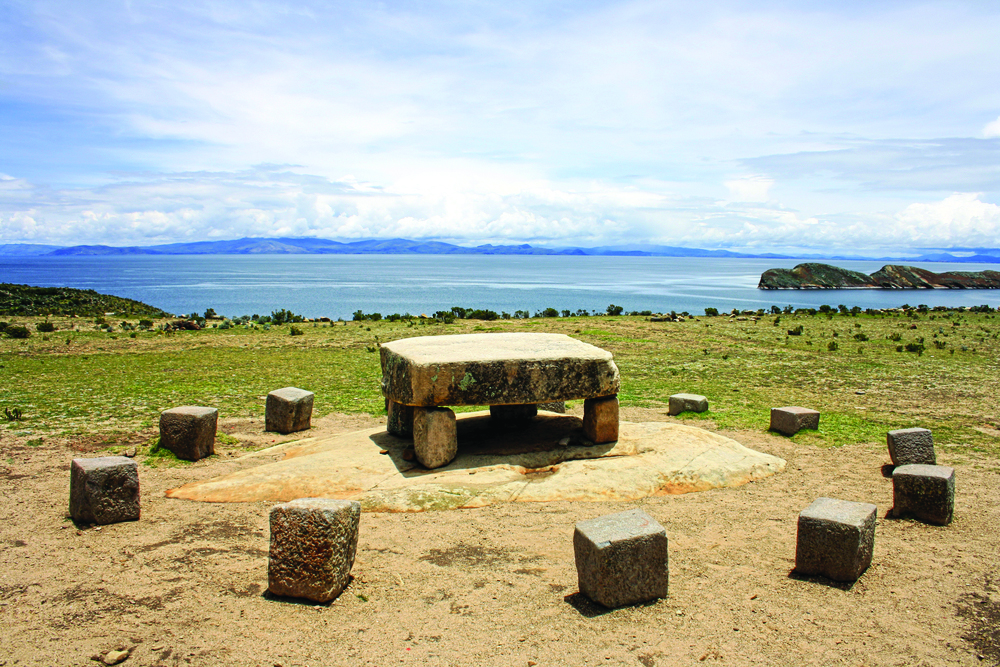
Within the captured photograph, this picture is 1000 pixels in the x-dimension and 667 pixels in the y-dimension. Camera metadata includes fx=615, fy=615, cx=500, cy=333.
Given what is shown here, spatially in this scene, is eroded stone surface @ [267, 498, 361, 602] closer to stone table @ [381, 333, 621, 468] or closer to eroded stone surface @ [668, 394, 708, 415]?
stone table @ [381, 333, 621, 468]

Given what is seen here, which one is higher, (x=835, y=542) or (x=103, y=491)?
(x=835, y=542)

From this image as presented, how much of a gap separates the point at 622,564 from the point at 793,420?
8.12 metres

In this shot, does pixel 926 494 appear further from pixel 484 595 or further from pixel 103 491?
pixel 103 491

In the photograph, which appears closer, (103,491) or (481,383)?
(103,491)

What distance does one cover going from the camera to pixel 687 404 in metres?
14.2

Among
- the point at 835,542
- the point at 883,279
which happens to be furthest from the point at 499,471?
the point at 883,279

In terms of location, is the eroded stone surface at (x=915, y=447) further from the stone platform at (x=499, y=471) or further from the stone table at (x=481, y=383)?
the stone table at (x=481, y=383)

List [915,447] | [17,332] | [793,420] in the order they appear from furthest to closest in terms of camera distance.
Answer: [17,332] → [793,420] → [915,447]

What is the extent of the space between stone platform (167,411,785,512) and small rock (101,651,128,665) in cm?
371

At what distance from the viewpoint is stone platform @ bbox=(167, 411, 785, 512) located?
28.7 feet

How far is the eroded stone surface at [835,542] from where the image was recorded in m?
6.27

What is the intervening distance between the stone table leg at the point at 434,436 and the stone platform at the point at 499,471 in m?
0.16

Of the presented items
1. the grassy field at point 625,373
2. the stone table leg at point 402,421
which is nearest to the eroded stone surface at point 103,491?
the grassy field at point 625,373

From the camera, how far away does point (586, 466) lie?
9.70m
